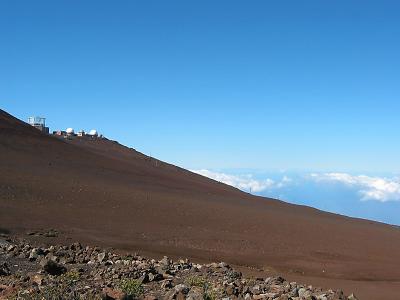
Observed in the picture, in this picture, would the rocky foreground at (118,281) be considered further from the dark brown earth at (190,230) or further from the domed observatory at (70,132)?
the domed observatory at (70,132)

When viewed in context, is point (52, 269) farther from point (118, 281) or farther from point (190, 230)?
point (190, 230)

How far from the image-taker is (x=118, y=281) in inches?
316

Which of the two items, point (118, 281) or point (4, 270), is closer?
point (118, 281)

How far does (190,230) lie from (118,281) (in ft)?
36.6

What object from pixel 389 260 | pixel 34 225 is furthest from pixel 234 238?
pixel 34 225

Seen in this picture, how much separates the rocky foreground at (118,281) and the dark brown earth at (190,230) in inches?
149

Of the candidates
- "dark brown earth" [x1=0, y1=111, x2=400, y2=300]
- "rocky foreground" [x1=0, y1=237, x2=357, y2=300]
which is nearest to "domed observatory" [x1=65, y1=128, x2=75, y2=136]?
"dark brown earth" [x1=0, y1=111, x2=400, y2=300]

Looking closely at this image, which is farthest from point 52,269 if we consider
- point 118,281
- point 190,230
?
point 190,230

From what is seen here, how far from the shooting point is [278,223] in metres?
23.9

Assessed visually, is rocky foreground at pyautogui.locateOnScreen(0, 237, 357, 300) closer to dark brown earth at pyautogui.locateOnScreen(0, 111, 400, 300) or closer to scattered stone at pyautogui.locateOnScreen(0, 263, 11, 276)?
scattered stone at pyautogui.locateOnScreen(0, 263, 11, 276)

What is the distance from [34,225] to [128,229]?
3.20m

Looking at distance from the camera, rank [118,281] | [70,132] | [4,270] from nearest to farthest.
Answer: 1. [118,281]
2. [4,270]
3. [70,132]

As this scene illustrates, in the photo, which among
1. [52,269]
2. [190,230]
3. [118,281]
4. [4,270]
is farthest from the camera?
[190,230]

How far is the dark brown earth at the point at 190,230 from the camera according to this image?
15.0 metres
